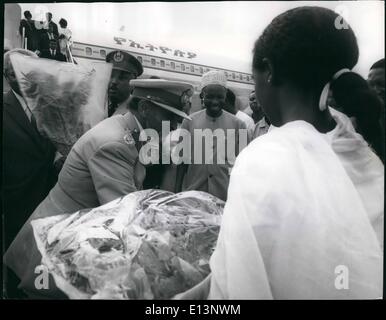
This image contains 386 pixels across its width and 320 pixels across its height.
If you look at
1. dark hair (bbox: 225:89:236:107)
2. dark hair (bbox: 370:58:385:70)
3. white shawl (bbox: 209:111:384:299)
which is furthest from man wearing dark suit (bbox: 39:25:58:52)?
dark hair (bbox: 370:58:385:70)

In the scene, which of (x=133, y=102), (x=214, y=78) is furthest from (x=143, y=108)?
(x=214, y=78)

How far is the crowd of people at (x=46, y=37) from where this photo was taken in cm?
241

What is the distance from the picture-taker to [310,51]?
5.53ft

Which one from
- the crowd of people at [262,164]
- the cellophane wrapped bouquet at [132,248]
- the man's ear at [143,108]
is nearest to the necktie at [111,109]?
the crowd of people at [262,164]

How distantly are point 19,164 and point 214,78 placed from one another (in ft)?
3.86

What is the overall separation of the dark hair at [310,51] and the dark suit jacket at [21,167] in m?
1.31

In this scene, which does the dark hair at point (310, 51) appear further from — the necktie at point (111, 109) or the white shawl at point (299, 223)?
the necktie at point (111, 109)

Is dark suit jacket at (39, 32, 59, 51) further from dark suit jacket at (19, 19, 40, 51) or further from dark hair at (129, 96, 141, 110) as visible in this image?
dark hair at (129, 96, 141, 110)

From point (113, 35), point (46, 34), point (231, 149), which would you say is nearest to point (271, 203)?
point (231, 149)

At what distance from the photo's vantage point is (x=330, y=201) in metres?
1.66

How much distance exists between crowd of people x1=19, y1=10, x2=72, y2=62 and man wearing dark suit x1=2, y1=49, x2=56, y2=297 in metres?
0.06
